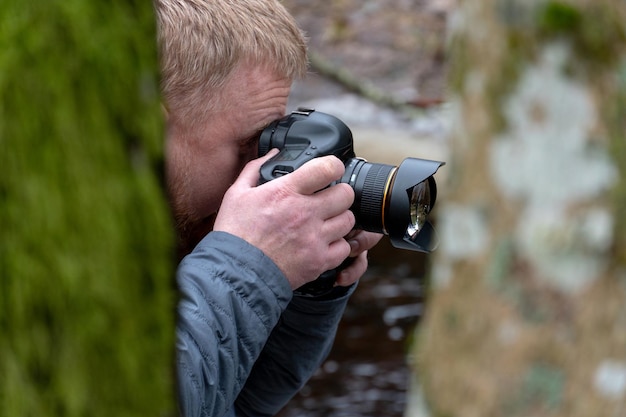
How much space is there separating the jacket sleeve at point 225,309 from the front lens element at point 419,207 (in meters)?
0.37

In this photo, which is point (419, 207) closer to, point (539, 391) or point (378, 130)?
point (539, 391)

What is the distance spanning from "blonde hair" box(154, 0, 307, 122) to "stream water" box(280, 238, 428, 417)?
191cm

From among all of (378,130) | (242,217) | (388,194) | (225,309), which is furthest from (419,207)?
(378,130)

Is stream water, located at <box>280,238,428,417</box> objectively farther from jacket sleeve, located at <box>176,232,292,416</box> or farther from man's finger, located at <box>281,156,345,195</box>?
jacket sleeve, located at <box>176,232,292,416</box>

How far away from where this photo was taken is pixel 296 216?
152 centimetres

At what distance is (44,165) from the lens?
1.89 feet

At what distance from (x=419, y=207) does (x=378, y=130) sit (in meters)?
3.28

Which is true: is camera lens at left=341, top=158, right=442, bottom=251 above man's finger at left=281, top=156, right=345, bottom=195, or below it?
below

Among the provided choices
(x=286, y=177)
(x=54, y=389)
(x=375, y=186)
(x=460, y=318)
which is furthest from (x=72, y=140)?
(x=375, y=186)

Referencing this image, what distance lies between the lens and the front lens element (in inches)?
67.9

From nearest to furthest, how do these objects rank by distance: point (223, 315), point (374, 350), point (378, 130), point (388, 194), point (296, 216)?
point (223, 315) < point (296, 216) < point (388, 194) < point (374, 350) < point (378, 130)

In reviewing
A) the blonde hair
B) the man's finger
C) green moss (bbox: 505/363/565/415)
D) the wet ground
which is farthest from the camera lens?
the wet ground

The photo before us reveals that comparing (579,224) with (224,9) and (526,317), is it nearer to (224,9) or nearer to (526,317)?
(526,317)

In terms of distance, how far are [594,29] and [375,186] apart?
1.12 meters
